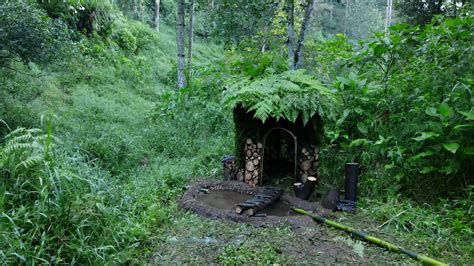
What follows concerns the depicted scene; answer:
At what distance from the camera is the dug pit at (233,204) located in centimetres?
330

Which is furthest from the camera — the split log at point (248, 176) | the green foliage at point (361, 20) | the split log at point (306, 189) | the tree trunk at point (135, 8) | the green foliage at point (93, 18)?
the green foliage at point (361, 20)

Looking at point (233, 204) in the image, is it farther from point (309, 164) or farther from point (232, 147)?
point (232, 147)

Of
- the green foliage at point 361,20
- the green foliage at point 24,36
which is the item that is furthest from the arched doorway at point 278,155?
the green foliage at point 361,20

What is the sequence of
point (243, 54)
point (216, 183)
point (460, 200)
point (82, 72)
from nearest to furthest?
point (460, 200), point (216, 183), point (243, 54), point (82, 72)

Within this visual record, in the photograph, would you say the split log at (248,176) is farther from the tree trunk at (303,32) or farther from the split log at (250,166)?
the tree trunk at (303,32)

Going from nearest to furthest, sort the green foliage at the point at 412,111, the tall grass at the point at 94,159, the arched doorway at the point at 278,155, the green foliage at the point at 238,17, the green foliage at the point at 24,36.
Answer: the tall grass at the point at 94,159 → the green foliage at the point at 412,111 → the arched doorway at the point at 278,155 → the green foliage at the point at 24,36 → the green foliage at the point at 238,17

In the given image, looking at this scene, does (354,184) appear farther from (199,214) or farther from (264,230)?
(199,214)

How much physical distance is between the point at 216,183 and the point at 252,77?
4.82 ft

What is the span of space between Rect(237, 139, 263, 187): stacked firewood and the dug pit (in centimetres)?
11

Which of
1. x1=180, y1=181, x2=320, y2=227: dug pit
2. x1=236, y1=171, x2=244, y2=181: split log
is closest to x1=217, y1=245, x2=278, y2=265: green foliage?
x1=180, y1=181, x2=320, y2=227: dug pit

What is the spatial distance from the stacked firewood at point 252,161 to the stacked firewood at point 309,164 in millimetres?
535

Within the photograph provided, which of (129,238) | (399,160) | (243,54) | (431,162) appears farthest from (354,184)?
(243,54)

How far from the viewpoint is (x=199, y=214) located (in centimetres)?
343

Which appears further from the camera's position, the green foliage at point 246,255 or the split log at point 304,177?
the split log at point 304,177
